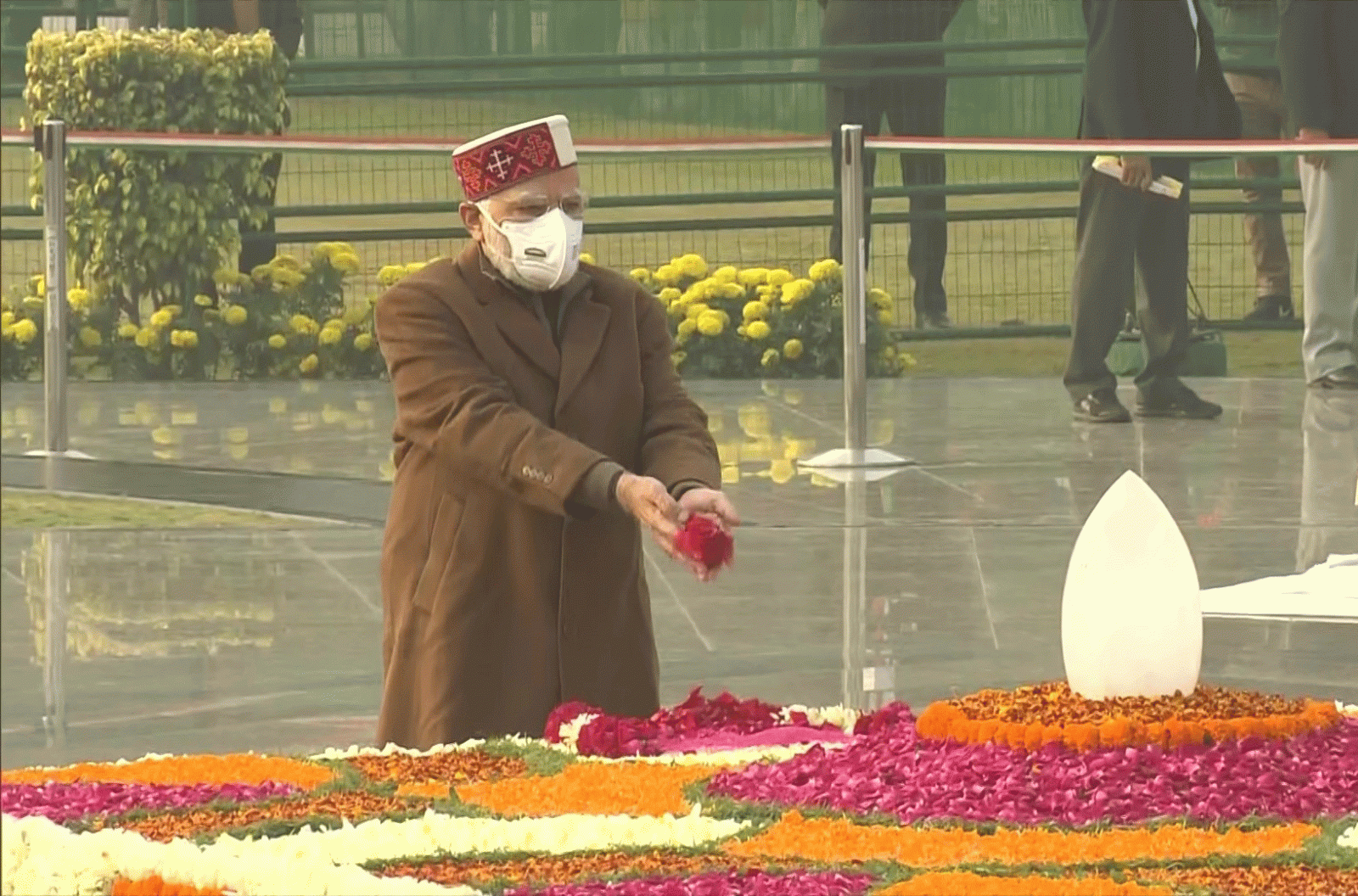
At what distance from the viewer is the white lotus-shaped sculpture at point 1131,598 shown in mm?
5082

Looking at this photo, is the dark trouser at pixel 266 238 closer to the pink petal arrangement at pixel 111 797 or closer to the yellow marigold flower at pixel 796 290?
the yellow marigold flower at pixel 796 290

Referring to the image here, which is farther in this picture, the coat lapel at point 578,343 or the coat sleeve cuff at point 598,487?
the coat lapel at point 578,343

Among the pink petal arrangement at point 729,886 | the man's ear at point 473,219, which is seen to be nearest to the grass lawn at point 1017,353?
the man's ear at point 473,219

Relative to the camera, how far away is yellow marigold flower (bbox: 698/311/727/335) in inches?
631

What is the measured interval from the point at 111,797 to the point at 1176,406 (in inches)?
397

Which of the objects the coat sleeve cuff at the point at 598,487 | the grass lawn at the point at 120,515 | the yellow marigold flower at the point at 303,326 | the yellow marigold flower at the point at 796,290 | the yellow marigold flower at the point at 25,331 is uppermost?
the coat sleeve cuff at the point at 598,487

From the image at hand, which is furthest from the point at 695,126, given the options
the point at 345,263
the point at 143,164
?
the point at 143,164

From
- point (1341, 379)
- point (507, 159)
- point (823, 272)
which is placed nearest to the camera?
point (507, 159)

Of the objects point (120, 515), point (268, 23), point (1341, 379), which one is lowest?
point (120, 515)

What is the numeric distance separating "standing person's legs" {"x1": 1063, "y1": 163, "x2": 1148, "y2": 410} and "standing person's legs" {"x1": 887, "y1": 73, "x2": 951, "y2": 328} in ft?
6.14

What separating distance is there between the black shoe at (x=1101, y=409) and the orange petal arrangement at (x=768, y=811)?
9.18 m

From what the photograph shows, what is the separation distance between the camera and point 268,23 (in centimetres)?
1741

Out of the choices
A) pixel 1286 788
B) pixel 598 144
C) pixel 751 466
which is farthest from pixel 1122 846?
pixel 598 144

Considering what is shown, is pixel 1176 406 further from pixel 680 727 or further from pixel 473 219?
pixel 680 727
